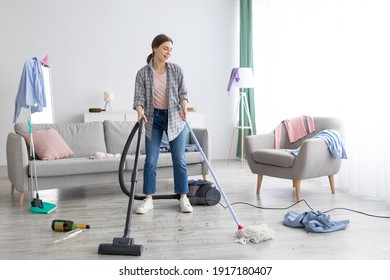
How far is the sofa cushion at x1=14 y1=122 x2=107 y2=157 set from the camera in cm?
473

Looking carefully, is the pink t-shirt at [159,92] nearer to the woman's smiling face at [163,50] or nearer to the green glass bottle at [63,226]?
the woman's smiling face at [163,50]

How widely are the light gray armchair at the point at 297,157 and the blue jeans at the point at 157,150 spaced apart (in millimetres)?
943

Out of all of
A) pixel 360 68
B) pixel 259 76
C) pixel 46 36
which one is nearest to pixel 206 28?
pixel 259 76

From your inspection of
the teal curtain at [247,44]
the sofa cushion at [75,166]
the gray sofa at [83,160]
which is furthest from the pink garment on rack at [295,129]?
the teal curtain at [247,44]

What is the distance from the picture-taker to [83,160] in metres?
4.22

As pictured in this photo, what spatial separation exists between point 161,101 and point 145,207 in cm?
84

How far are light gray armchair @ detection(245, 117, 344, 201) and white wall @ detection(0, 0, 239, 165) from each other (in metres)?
2.65

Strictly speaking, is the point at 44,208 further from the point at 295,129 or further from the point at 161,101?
the point at 295,129

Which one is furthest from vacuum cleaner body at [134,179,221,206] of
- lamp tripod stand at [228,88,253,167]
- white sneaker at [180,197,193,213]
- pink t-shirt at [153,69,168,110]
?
lamp tripod stand at [228,88,253,167]

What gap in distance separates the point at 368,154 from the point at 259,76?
2.66 m

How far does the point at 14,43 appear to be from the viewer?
6.50 meters

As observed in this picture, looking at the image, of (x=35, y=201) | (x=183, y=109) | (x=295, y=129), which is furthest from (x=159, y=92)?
(x=295, y=129)

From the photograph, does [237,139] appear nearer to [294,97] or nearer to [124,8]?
[294,97]

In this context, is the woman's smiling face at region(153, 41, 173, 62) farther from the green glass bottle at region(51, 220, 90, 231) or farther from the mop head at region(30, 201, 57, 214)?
the mop head at region(30, 201, 57, 214)
